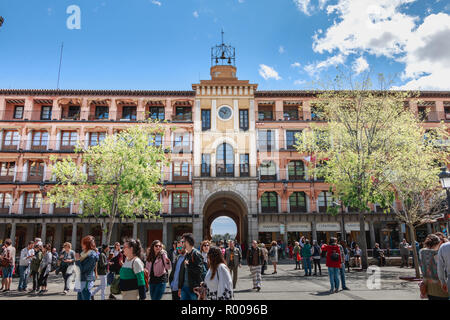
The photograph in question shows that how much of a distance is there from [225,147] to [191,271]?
81.9 feet

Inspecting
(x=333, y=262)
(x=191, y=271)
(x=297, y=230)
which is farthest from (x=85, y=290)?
(x=297, y=230)

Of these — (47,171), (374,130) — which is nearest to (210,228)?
(47,171)

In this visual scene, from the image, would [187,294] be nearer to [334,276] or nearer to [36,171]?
[334,276]

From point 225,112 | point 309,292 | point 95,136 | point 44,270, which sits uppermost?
point 225,112

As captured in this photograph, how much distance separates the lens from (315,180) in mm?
30781

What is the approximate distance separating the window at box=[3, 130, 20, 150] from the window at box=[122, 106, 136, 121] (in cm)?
1052

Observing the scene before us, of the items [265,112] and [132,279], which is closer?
[132,279]

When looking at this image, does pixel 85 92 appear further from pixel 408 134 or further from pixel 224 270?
pixel 224 270

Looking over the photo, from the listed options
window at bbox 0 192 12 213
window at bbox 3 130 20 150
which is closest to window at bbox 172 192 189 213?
window at bbox 0 192 12 213

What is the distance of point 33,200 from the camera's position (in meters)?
30.2

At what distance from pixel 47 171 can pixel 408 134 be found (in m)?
30.4

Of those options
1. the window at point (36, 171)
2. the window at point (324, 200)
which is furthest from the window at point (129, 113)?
the window at point (324, 200)

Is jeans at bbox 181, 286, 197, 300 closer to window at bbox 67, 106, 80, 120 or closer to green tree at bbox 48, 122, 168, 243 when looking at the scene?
green tree at bbox 48, 122, 168, 243

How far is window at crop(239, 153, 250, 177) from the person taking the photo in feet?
99.2
